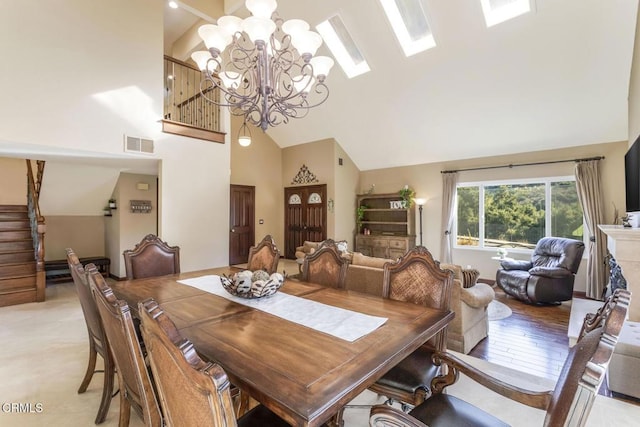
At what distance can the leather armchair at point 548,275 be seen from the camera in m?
4.44

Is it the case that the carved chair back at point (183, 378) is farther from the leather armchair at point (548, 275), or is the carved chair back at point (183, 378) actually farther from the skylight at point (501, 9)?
the leather armchair at point (548, 275)

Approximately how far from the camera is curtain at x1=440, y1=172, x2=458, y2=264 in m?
6.46

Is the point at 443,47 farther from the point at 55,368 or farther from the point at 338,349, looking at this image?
the point at 55,368

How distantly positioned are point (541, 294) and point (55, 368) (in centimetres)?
595

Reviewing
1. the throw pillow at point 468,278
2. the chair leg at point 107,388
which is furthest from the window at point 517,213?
the chair leg at point 107,388

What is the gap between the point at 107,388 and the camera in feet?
6.26

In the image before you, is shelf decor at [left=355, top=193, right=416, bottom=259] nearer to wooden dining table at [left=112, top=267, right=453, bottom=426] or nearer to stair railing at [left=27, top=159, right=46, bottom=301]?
wooden dining table at [left=112, top=267, right=453, bottom=426]

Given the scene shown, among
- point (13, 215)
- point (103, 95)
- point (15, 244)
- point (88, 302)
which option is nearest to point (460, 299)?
point (88, 302)

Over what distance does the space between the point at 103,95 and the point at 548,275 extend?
6.80m

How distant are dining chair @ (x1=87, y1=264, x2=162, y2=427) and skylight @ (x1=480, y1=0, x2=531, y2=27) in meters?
4.99

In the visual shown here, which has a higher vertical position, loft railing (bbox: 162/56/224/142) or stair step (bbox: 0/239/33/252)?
loft railing (bbox: 162/56/224/142)

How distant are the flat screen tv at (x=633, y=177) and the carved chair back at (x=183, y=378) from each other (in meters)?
4.39

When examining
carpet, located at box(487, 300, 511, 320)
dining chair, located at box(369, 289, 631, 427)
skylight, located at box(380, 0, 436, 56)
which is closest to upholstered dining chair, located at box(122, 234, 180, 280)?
dining chair, located at box(369, 289, 631, 427)

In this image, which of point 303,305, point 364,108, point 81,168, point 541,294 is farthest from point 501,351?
point 81,168
